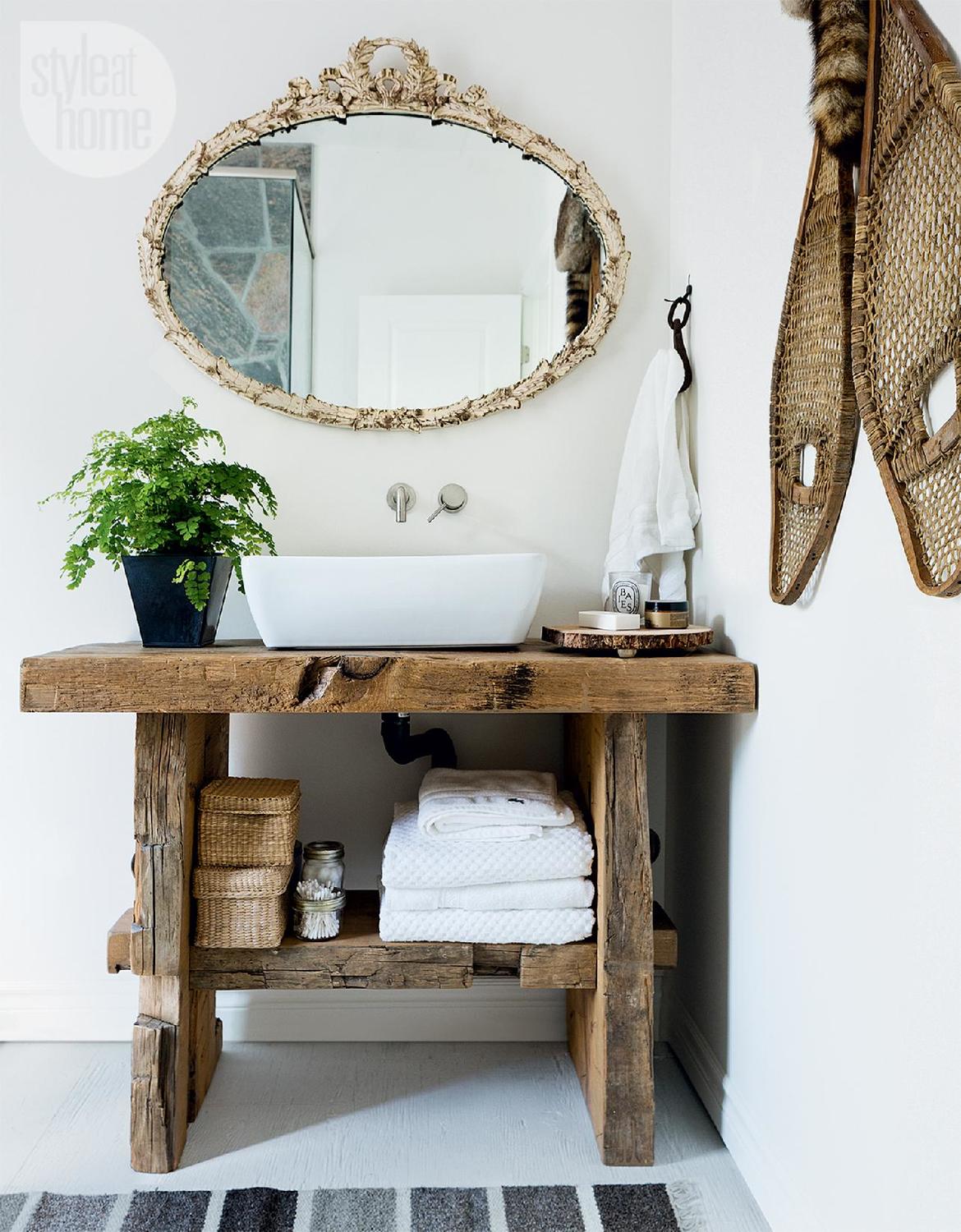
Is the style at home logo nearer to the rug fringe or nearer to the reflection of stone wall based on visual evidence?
the reflection of stone wall

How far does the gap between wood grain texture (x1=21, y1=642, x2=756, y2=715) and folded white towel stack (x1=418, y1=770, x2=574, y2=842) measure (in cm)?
24

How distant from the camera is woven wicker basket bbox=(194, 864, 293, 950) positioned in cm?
167

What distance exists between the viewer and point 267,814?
1702 mm

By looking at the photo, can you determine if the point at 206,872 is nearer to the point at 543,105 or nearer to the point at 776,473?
the point at 776,473

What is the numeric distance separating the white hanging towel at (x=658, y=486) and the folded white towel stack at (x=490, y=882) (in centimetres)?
57

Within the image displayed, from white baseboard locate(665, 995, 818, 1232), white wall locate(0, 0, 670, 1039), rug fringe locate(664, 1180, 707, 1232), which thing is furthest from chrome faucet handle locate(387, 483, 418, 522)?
rug fringe locate(664, 1180, 707, 1232)

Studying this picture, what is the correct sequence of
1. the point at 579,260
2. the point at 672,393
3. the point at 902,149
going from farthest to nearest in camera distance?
the point at 579,260
the point at 672,393
the point at 902,149

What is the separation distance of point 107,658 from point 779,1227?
131cm

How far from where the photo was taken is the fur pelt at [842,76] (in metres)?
1.14

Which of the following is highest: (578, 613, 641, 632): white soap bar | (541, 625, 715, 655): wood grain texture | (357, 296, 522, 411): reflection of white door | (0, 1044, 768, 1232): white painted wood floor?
(357, 296, 522, 411): reflection of white door

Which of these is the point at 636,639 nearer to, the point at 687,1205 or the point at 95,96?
the point at 687,1205

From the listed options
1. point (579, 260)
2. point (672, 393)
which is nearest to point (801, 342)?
point (672, 393)

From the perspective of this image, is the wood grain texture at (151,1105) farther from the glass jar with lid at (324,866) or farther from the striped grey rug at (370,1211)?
the glass jar with lid at (324,866)

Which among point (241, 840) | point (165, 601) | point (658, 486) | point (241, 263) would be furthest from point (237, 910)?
point (241, 263)
